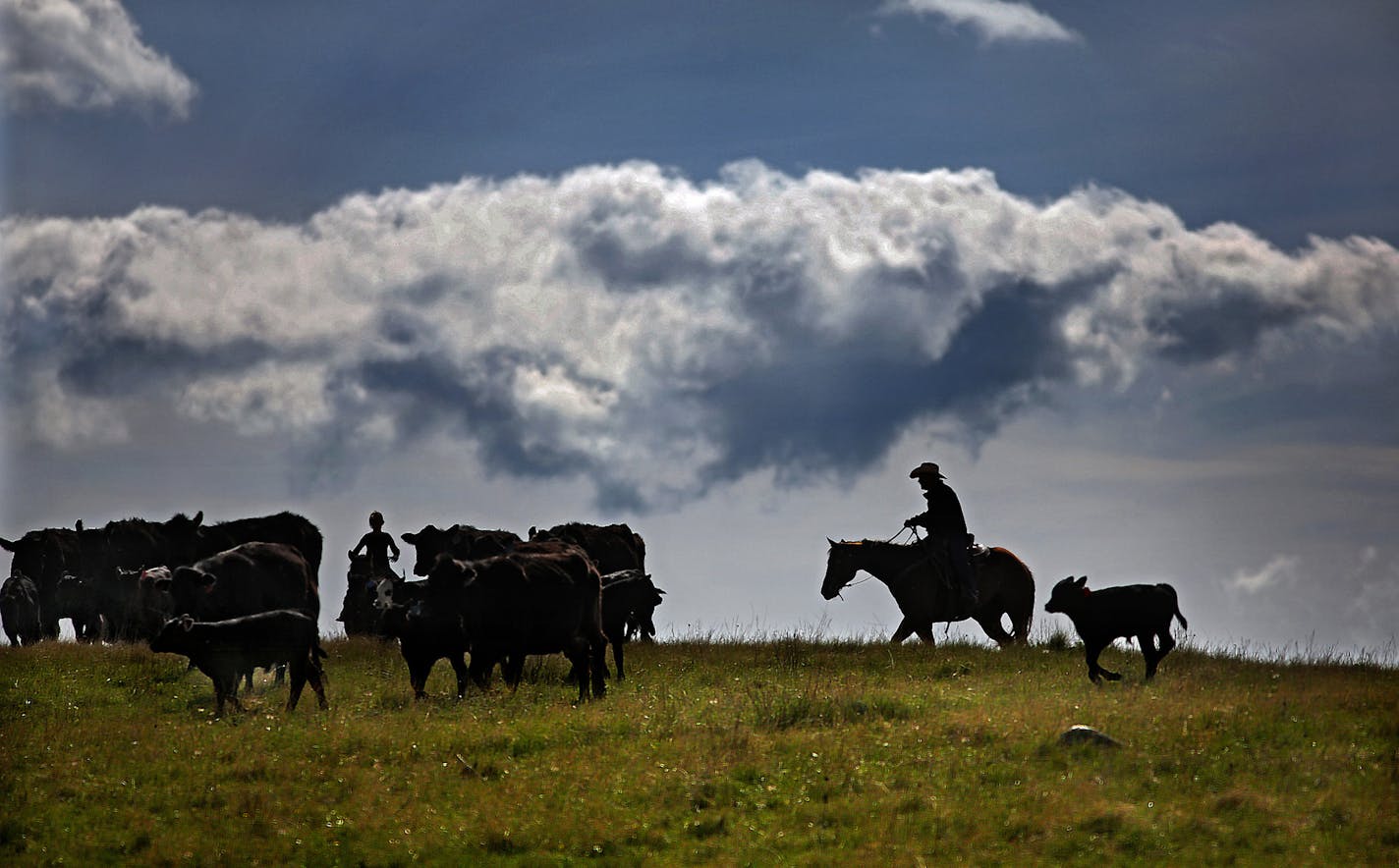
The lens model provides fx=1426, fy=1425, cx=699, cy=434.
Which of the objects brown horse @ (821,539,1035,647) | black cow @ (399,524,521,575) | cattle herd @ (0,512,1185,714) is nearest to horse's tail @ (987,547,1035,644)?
brown horse @ (821,539,1035,647)

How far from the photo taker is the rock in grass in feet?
57.2

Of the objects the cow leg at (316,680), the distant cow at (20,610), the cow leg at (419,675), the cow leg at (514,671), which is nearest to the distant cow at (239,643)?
the cow leg at (316,680)

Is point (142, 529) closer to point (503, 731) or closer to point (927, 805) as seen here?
point (503, 731)

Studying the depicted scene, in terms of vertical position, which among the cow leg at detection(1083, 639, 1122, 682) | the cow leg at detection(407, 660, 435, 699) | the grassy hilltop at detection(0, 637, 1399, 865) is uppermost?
the cow leg at detection(1083, 639, 1122, 682)

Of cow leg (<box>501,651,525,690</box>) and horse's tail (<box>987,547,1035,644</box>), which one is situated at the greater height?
horse's tail (<box>987,547,1035,644</box>)

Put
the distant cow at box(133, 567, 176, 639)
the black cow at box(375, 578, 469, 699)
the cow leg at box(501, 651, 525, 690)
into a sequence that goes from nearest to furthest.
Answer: the black cow at box(375, 578, 469, 699) → the cow leg at box(501, 651, 525, 690) → the distant cow at box(133, 567, 176, 639)

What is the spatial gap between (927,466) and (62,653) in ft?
58.4

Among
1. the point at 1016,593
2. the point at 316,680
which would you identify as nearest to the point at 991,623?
the point at 1016,593

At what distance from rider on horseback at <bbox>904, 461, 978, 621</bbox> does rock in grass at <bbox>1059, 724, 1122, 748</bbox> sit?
41.3 ft

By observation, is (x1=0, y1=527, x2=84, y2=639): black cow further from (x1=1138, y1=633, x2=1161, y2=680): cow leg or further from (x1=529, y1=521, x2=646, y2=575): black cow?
(x1=1138, y1=633, x2=1161, y2=680): cow leg

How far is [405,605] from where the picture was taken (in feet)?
79.0

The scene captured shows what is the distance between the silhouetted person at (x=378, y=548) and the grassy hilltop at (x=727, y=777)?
369 inches

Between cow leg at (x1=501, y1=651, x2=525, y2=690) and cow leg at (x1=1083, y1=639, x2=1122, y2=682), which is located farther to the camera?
cow leg at (x1=1083, y1=639, x2=1122, y2=682)

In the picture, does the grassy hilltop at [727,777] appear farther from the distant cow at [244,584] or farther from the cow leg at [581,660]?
the distant cow at [244,584]
